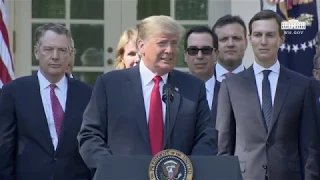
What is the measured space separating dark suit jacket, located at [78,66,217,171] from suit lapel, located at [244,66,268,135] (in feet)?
2.99

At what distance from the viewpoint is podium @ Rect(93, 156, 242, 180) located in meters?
4.23

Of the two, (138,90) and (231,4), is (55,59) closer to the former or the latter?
(138,90)

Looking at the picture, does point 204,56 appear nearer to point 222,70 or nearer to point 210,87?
point 210,87

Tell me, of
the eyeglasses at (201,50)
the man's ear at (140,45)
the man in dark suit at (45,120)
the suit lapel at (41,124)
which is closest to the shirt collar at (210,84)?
the eyeglasses at (201,50)

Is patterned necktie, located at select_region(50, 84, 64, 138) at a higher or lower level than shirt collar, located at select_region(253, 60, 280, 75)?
lower

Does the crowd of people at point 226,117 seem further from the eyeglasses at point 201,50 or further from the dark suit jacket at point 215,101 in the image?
the eyeglasses at point 201,50

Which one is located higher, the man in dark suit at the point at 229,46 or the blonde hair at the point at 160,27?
the blonde hair at the point at 160,27

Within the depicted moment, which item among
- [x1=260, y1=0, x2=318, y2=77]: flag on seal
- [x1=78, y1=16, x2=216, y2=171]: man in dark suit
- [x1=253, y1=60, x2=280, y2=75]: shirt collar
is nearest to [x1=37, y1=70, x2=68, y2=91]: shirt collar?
[x1=78, y1=16, x2=216, y2=171]: man in dark suit

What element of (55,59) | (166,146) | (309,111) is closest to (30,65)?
(55,59)

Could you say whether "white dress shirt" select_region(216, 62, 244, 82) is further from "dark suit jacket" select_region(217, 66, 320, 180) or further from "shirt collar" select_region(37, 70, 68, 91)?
"shirt collar" select_region(37, 70, 68, 91)

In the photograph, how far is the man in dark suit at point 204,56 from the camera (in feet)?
21.7

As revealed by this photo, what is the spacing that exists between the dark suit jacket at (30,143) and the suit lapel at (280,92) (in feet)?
4.35

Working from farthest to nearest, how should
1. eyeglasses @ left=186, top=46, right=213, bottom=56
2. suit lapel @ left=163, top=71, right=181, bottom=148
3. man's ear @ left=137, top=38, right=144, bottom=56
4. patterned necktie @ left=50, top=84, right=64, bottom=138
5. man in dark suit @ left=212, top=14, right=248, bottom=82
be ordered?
1. man in dark suit @ left=212, top=14, right=248, bottom=82
2. eyeglasses @ left=186, top=46, right=213, bottom=56
3. patterned necktie @ left=50, top=84, right=64, bottom=138
4. man's ear @ left=137, top=38, right=144, bottom=56
5. suit lapel @ left=163, top=71, right=181, bottom=148

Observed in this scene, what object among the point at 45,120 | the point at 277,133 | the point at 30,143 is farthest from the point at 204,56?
the point at 30,143
